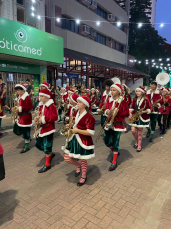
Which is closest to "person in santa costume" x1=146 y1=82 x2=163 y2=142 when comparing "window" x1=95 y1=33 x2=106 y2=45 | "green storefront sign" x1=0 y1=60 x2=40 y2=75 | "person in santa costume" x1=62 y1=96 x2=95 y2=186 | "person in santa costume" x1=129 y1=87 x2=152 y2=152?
"person in santa costume" x1=129 y1=87 x2=152 y2=152

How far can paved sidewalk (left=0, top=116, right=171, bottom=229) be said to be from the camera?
274cm

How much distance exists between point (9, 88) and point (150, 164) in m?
10.8

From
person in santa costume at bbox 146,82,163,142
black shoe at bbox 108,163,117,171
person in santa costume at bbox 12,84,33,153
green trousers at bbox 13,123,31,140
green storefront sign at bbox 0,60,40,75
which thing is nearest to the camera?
black shoe at bbox 108,163,117,171

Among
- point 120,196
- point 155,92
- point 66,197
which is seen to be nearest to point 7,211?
point 66,197

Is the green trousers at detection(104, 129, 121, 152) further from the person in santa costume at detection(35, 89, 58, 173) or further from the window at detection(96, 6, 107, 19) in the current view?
the window at detection(96, 6, 107, 19)

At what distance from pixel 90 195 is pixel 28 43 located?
10.1m

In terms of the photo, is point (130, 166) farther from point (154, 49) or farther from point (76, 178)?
point (154, 49)

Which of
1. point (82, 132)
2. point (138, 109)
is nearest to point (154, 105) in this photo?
point (138, 109)

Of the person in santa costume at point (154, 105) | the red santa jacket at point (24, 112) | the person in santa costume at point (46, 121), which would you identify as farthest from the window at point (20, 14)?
the person in santa costume at point (46, 121)

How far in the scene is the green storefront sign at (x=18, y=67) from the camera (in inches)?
448

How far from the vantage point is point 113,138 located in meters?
4.47

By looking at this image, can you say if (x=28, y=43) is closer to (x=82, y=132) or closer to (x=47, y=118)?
(x=47, y=118)

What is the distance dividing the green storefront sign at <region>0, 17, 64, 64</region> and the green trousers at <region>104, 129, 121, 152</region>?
7836 millimetres

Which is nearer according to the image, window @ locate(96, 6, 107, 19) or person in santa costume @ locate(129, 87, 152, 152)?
person in santa costume @ locate(129, 87, 152, 152)
